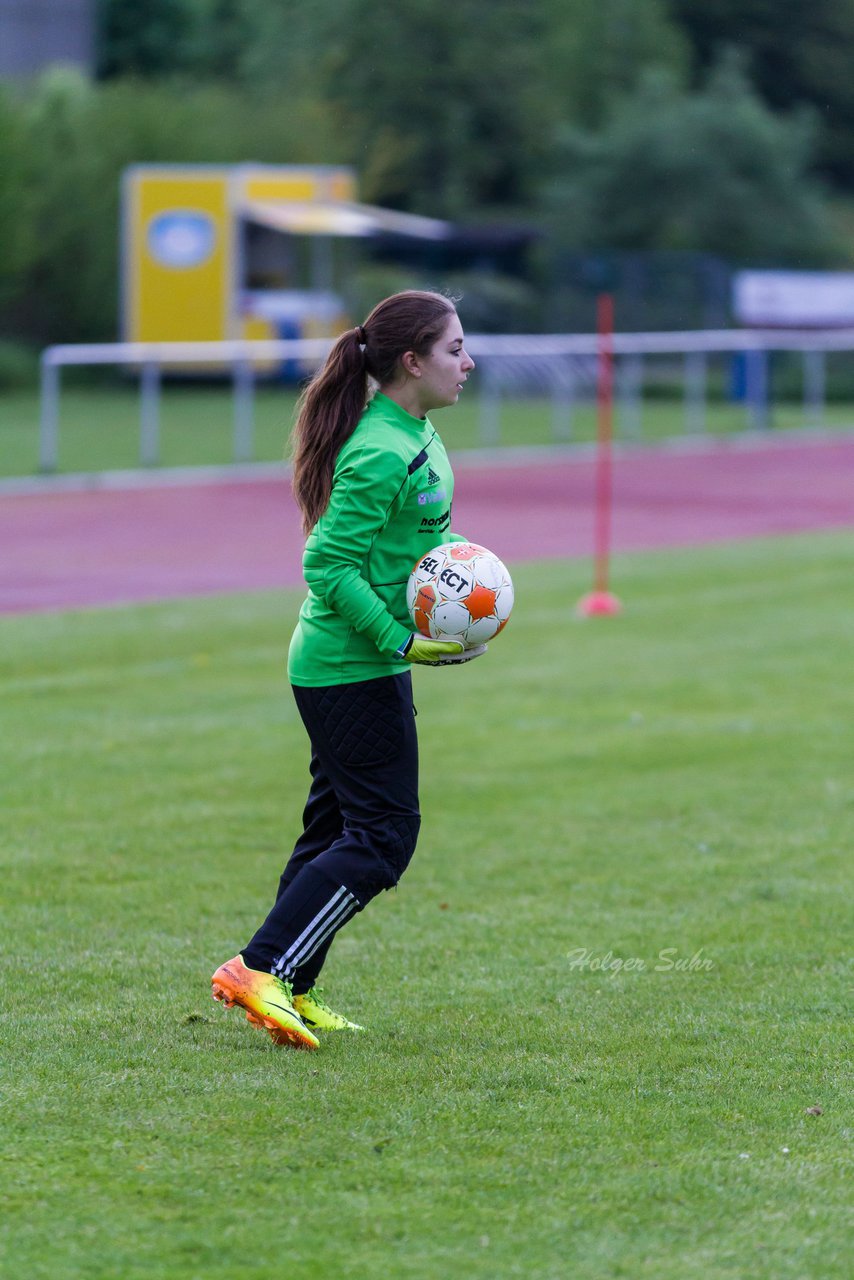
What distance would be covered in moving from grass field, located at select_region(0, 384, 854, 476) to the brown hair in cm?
1619

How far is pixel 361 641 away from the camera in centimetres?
452

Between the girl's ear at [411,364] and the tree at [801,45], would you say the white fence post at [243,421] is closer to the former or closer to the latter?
the girl's ear at [411,364]

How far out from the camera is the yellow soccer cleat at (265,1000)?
4523 mm

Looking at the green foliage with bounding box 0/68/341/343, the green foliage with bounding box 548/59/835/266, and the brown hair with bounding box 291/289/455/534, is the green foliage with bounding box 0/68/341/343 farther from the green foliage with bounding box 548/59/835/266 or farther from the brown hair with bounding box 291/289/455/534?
the brown hair with bounding box 291/289/455/534

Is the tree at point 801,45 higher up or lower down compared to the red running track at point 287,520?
higher up

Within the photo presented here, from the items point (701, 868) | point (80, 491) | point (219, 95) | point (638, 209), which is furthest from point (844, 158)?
point (701, 868)

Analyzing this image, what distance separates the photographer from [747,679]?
10.1 meters

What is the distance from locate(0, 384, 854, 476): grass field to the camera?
22.5m

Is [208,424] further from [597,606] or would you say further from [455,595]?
[455,595]

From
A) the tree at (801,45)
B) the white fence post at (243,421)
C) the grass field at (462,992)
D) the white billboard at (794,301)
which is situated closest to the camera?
the grass field at (462,992)

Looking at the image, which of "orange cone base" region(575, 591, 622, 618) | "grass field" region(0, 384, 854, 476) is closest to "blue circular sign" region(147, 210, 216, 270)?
"grass field" region(0, 384, 854, 476)

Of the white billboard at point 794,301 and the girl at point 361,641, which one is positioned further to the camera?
the white billboard at point 794,301

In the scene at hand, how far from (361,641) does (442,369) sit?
69cm

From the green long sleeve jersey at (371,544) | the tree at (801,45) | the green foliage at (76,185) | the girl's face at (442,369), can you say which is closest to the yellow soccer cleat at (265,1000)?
the green long sleeve jersey at (371,544)
